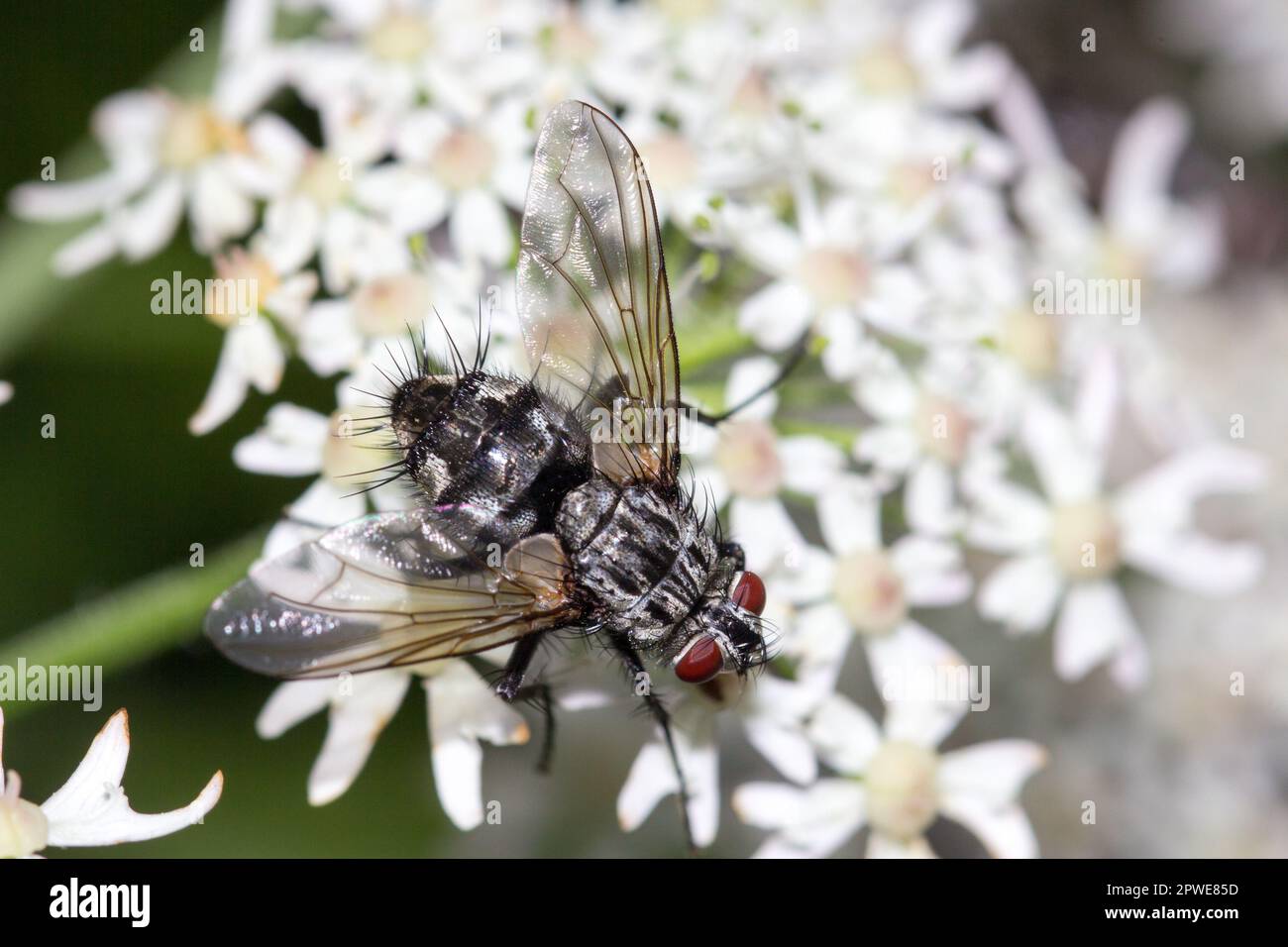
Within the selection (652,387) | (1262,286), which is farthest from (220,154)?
(1262,286)

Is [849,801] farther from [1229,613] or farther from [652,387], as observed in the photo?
[1229,613]

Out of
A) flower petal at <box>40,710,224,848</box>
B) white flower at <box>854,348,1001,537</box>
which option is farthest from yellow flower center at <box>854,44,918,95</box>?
flower petal at <box>40,710,224,848</box>

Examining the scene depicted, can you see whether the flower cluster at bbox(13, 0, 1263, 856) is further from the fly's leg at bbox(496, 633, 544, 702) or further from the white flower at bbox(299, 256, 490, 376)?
the fly's leg at bbox(496, 633, 544, 702)

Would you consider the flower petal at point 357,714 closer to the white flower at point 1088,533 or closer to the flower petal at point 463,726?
the flower petal at point 463,726

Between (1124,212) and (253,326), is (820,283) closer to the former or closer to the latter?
(253,326)

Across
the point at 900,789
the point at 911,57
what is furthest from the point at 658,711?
the point at 911,57
